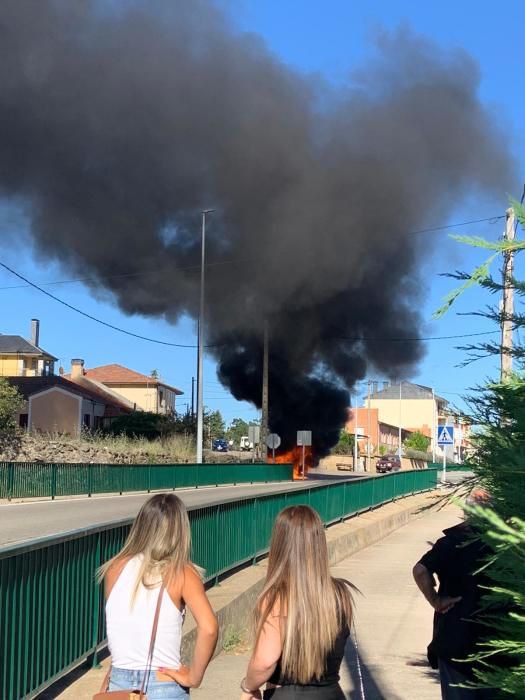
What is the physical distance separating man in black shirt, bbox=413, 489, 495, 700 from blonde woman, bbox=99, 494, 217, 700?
3.56 feet

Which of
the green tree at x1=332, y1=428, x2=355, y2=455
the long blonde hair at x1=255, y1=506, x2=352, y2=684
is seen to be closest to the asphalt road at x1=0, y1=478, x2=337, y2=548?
the long blonde hair at x1=255, y1=506, x2=352, y2=684

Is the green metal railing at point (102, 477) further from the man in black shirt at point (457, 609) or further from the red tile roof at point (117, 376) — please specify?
the red tile roof at point (117, 376)

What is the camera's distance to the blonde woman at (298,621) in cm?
326

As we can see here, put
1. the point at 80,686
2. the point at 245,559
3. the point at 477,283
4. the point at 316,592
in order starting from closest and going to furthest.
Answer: the point at 477,283
the point at 316,592
the point at 80,686
the point at 245,559

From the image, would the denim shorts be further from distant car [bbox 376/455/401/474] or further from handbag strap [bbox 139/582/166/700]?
distant car [bbox 376/455/401/474]

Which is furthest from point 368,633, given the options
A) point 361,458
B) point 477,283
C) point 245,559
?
point 361,458

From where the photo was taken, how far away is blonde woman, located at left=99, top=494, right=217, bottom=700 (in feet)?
11.3

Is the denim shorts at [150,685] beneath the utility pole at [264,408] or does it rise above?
beneath

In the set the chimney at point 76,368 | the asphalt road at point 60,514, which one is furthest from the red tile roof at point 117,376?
the asphalt road at point 60,514

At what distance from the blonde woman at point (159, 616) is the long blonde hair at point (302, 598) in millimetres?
264

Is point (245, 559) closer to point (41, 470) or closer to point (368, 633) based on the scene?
point (368, 633)

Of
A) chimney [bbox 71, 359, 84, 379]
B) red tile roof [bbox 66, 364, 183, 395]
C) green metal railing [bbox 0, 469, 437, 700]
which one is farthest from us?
red tile roof [bbox 66, 364, 183, 395]

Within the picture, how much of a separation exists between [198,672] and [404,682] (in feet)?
13.4

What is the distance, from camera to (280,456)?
167 ft
